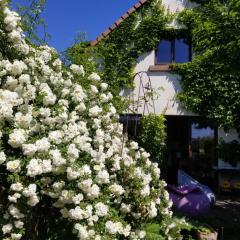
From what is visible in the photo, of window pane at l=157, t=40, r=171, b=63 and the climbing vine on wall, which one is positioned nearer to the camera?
the climbing vine on wall

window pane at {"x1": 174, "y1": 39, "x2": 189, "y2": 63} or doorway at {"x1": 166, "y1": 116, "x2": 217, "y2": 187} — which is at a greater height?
window pane at {"x1": 174, "y1": 39, "x2": 189, "y2": 63}

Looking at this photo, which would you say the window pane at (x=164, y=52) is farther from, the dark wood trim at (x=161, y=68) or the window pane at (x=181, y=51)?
the dark wood trim at (x=161, y=68)

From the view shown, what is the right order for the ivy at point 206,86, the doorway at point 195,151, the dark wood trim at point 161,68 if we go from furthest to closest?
1. the doorway at point 195,151
2. the dark wood trim at point 161,68
3. the ivy at point 206,86

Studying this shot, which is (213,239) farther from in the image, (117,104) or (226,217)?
(117,104)

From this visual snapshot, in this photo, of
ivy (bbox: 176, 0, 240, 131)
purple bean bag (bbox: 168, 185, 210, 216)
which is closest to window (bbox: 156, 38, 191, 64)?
ivy (bbox: 176, 0, 240, 131)

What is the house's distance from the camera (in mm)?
12273

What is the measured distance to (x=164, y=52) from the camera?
1288 cm

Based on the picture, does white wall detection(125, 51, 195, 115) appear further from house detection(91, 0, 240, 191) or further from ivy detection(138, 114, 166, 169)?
ivy detection(138, 114, 166, 169)

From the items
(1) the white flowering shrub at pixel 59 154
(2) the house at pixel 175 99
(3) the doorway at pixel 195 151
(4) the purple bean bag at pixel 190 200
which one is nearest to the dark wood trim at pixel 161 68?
(2) the house at pixel 175 99

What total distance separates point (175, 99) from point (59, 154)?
27.8ft

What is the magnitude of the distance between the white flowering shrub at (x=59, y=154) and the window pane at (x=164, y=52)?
7.11 m

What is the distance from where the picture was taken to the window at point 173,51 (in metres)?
12.7

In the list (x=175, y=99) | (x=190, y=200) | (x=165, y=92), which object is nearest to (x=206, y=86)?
(x=175, y=99)

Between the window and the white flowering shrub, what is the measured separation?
7.11 meters
